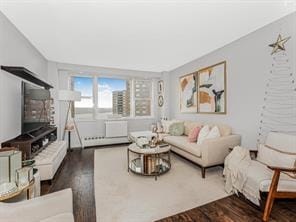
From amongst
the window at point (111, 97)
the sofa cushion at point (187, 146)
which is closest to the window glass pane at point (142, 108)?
the window at point (111, 97)

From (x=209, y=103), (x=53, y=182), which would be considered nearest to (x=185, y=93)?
(x=209, y=103)

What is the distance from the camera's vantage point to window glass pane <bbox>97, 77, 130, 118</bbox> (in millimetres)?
5234

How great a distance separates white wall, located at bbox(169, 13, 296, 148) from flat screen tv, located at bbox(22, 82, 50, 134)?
12.6 feet

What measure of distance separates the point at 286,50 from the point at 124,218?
3.34 m

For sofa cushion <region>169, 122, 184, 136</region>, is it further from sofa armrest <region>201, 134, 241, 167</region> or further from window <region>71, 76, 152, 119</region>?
window <region>71, 76, 152, 119</region>

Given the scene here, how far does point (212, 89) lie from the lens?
148 inches

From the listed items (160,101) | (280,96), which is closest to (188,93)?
(160,101)

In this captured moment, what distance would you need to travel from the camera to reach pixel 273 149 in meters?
2.25

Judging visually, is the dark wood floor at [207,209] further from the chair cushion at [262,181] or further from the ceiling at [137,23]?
the ceiling at [137,23]

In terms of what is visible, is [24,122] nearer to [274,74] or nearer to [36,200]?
[36,200]

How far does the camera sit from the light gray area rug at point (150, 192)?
1874mm

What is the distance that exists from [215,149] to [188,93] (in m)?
2.22

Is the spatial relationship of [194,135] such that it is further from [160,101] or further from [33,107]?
[33,107]

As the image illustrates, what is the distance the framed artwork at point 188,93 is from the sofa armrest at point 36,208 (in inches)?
149
